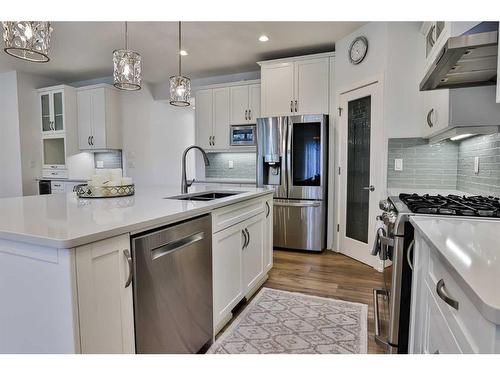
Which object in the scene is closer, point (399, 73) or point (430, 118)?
point (430, 118)

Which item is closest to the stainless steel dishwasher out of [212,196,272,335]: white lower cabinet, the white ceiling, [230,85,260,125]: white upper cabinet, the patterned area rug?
[212,196,272,335]: white lower cabinet

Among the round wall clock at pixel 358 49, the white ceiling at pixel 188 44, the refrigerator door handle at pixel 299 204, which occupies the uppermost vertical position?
the white ceiling at pixel 188 44

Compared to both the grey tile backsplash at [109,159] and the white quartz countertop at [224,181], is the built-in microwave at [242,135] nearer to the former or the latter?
the white quartz countertop at [224,181]

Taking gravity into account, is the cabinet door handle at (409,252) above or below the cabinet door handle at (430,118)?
below

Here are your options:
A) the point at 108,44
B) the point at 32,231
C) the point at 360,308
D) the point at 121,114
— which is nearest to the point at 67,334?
the point at 32,231

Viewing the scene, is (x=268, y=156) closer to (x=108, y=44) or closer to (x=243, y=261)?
(x=243, y=261)

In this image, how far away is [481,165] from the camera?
221 cm

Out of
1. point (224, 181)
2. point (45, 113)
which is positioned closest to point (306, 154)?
point (224, 181)

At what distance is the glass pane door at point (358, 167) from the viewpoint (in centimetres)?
337

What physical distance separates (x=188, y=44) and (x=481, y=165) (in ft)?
11.1

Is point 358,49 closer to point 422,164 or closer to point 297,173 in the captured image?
point 422,164

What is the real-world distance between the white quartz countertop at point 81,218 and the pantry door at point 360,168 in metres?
1.96

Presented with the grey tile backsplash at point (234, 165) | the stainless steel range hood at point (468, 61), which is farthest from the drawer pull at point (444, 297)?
the grey tile backsplash at point (234, 165)
